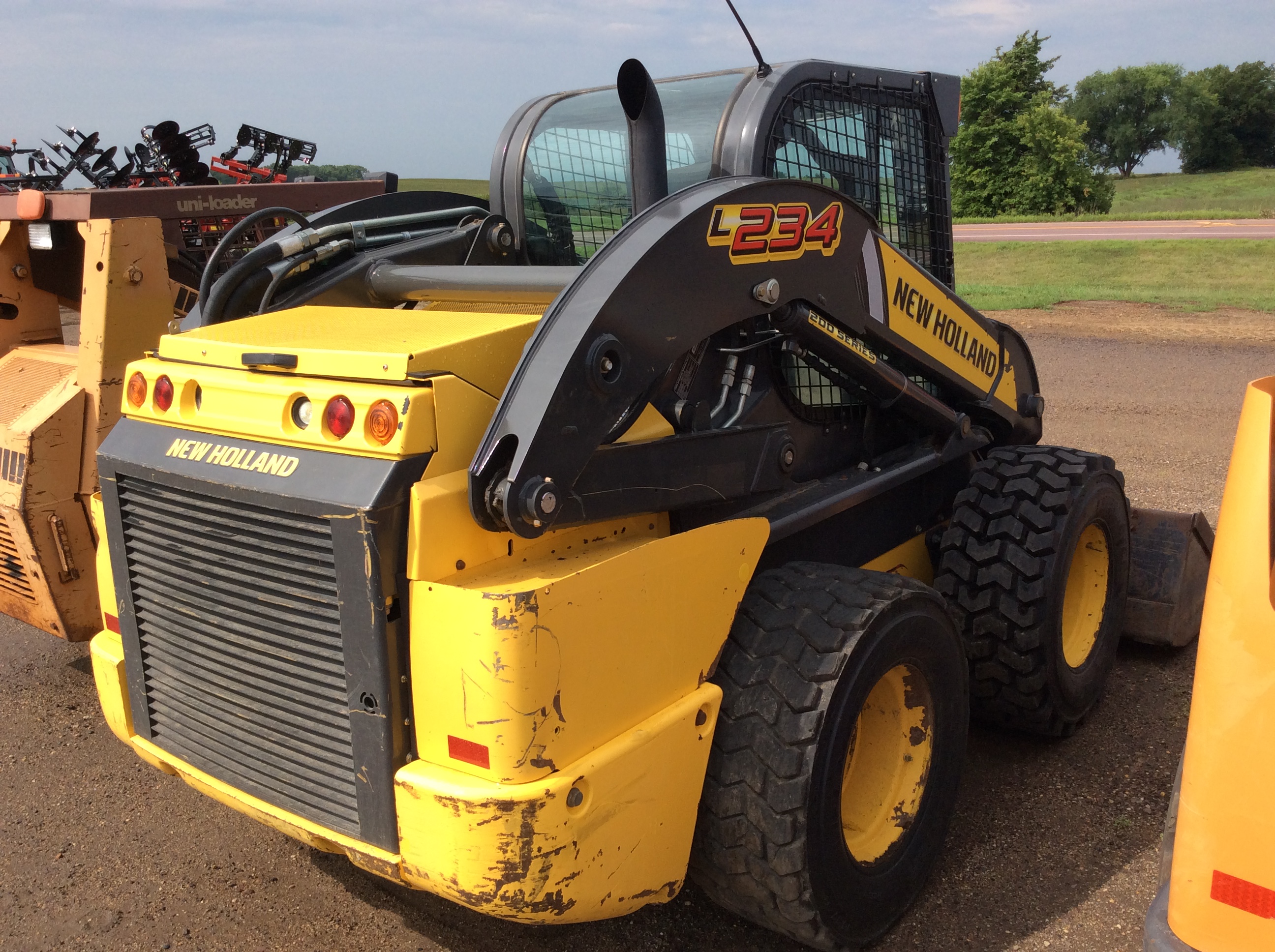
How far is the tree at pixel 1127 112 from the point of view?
75625 millimetres

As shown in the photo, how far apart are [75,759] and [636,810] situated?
268cm

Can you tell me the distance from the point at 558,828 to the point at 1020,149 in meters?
41.6

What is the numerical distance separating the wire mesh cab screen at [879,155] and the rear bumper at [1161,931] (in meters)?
2.13

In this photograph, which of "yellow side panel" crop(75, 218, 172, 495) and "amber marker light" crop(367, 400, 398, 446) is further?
"yellow side panel" crop(75, 218, 172, 495)

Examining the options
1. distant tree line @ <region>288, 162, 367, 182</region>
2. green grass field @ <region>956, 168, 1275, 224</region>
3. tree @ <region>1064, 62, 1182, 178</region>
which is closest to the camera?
distant tree line @ <region>288, 162, 367, 182</region>

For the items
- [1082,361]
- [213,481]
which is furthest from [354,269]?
[1082,361]

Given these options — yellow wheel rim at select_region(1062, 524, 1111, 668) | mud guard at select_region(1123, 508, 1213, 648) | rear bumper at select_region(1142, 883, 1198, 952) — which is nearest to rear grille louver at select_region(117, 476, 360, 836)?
rear bumper at select_region(1142, 883, 1198, 952)

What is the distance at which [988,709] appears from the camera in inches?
142

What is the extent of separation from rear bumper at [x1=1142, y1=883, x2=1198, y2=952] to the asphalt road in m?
22.5

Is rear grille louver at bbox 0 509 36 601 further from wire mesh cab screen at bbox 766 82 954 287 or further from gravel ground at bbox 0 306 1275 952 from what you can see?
wire mesh cab screen at bbox 766 82 954 287

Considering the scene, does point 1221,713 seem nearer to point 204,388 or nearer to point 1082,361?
point 204,388

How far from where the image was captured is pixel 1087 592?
3.94 metres

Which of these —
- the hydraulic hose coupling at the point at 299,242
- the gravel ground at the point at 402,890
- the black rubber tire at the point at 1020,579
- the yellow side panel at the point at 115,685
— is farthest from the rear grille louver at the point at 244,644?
the black rubber tire at the point at 1020,579

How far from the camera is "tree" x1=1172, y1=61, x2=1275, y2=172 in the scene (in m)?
69.9
